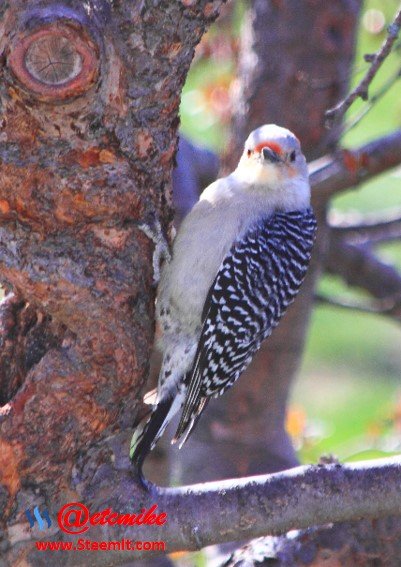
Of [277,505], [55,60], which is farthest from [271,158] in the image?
[277,505]

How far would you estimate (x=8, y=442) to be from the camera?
10.2ft

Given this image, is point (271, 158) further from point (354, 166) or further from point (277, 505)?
point (277, 505)

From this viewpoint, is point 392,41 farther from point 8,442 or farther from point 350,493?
point 8,442

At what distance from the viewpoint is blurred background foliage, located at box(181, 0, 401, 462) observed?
5965 mm

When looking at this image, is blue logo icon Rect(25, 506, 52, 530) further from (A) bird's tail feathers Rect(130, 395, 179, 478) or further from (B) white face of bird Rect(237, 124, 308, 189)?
(B) white face of bird Rect(237, 124, 308, 189)

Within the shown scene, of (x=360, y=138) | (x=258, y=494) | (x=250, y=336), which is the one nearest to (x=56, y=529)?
(x=258, y=494)

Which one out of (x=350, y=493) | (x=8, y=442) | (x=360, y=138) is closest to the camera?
(x=350, y=493)

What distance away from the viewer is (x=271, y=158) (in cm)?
425

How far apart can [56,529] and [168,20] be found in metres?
1.73

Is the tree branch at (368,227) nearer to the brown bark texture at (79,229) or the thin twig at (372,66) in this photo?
the thin twig at (372,66)

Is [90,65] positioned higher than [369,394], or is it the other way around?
[90,65]

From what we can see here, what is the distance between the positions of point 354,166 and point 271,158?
0.44 m

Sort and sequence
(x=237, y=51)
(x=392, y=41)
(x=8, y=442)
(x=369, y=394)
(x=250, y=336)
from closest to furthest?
1. (x=8, y=442)
2. (x=392, y=41)
3. (x=250, y=336)
4. (x=237, y=51)
5. (x=369, y=394)

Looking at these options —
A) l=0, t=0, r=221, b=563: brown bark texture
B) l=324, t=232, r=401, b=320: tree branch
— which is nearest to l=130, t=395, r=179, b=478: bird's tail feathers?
l=0, t=0, r=221, b=563: brown bark texture
